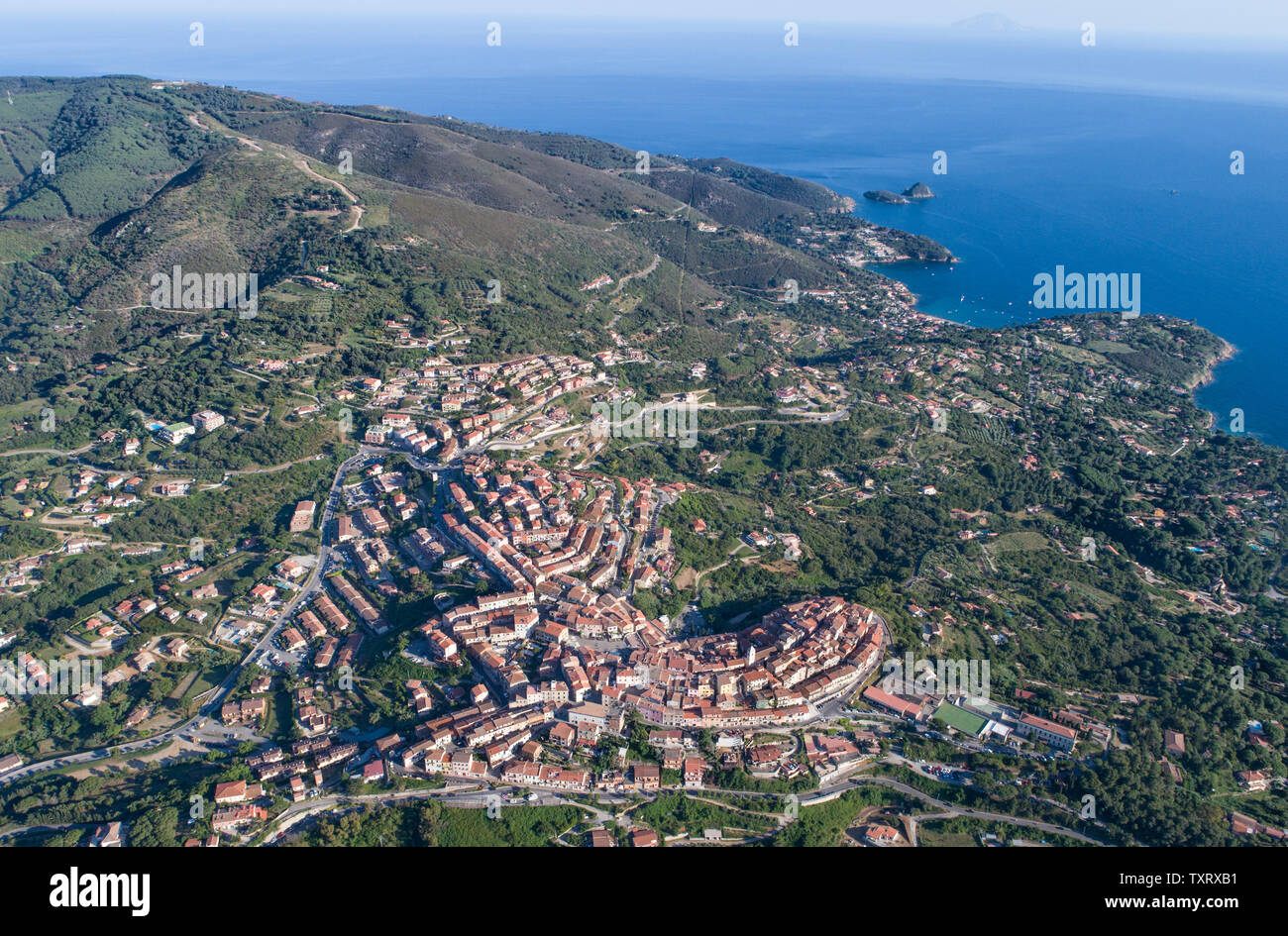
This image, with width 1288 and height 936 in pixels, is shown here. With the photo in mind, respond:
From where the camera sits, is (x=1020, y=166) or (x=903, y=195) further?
(x=1020, y=166)

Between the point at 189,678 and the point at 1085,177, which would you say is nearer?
the point at 189,678

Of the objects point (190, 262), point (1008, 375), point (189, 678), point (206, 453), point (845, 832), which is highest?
point (190, 262)

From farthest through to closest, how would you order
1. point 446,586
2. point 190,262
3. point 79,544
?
point 190,262 → point 79,544 → point 446,586

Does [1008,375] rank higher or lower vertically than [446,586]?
higher

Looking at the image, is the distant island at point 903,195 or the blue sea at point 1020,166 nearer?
the blue sea at point 1020,166

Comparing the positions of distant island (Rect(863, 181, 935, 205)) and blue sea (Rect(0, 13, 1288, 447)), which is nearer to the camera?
blue sea (Rect(0, 13, 1288, 447))

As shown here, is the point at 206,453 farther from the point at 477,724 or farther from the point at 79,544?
the point at 477,724

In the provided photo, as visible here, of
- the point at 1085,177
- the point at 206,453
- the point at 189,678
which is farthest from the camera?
the point at 1085,177

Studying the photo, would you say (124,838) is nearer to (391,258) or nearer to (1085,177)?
(391,258)

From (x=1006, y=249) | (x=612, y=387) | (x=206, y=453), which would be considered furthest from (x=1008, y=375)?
(x=206, y=453)

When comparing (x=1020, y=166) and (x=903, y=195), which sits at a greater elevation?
(x=1020, y=166)
